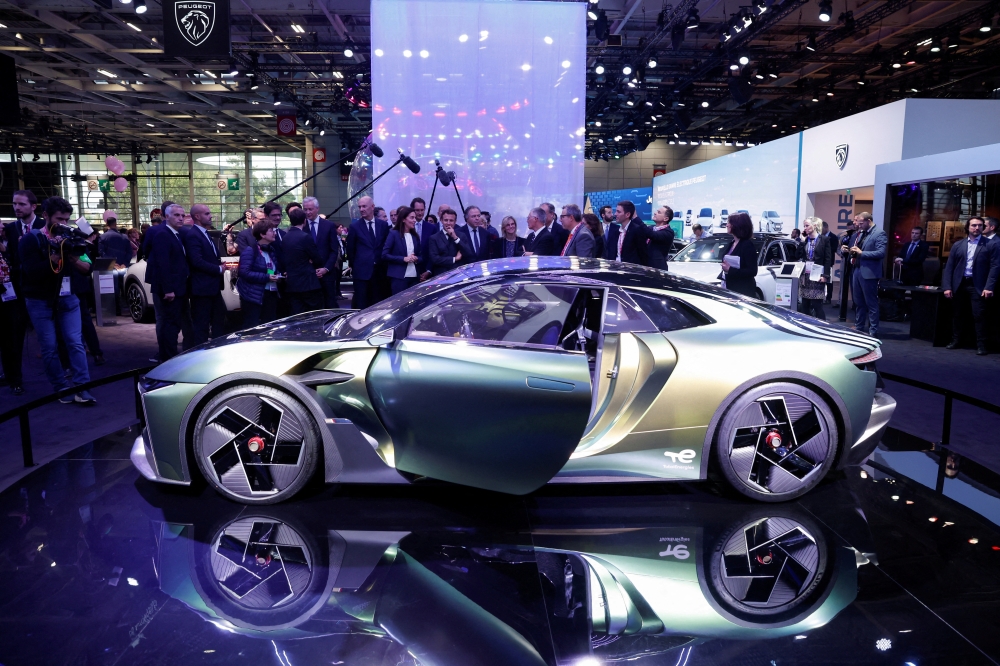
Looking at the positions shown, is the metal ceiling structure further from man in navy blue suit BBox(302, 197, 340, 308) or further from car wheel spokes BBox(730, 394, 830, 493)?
car wheel spokes BBox(730, 394, 830, 493)

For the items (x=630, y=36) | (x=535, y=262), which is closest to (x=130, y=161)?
(x=630, y=36)

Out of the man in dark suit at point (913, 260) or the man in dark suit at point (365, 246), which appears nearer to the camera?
the man in dark suit at point (365, 246)

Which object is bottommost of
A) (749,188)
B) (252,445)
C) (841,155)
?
(252,445)

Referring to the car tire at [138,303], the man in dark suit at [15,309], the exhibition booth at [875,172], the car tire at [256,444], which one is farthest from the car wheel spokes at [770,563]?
the car tire at [138,303]

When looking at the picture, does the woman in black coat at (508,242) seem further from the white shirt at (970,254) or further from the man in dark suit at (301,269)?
the white shirt at (970,254)

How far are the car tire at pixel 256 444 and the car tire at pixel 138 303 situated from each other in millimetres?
8629

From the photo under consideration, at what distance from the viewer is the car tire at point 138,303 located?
1095 cm

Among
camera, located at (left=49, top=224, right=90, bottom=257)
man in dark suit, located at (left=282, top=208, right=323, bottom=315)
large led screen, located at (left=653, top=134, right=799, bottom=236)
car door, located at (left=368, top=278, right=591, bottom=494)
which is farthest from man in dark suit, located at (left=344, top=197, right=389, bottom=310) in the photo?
large led screen, located at (left=653, top=134, right=799, bottom=236)

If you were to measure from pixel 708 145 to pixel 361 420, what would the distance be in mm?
30919

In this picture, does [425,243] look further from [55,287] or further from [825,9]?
[825,9]

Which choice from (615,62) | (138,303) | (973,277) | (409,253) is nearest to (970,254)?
(973,277)

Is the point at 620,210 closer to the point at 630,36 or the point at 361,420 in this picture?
the point at 361,420

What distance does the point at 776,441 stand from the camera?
3482mm

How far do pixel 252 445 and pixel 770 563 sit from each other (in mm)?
2448
